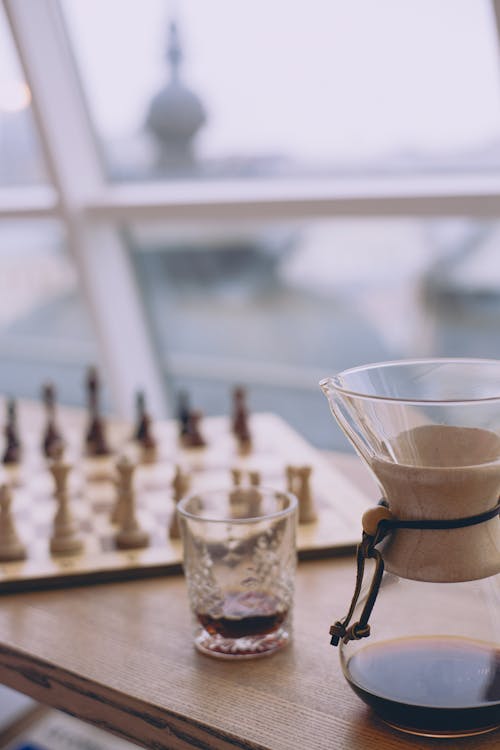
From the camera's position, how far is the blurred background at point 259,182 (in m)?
2.86

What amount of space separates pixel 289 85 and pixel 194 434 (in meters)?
1.72

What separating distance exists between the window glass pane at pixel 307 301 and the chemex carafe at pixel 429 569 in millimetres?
2578

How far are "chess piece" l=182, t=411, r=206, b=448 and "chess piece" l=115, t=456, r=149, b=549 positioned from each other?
0.46 metres

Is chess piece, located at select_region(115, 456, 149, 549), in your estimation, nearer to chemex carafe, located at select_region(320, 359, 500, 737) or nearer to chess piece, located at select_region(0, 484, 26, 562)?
chess piece, located at select_region(0, 484, 26, 562)

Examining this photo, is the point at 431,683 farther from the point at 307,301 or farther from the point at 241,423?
the point at 307,301

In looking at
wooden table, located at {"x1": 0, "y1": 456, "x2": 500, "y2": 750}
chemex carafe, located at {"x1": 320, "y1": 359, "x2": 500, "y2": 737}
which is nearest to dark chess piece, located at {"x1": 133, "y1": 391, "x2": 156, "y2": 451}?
wooden table, located at {"x1": 0, "y1": 456, "x2": 500, "y2": 750}

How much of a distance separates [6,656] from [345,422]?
0.49m

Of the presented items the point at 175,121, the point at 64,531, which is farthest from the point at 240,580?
the point at 175,121

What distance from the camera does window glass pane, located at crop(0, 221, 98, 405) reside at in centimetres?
433

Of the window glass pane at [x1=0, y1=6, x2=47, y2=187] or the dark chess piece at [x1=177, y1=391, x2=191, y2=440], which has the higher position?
the window glass pane at [x1=0, y1=6, x2=47, y2=187]

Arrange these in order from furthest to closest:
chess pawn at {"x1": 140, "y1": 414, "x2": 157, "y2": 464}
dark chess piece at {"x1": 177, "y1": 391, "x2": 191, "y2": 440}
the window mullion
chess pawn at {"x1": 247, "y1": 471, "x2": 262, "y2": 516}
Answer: the window mullion < dark chess piece at {"x1": 177, "y1": 391, "x2": 191, "y2": 440} < chess pawn at {"x1": 140, "y1": 414, "x2": 157, "y2": 464} < chess pawn at {"x1": 247, "y1": 471, "x2": 262, "y2": 516}

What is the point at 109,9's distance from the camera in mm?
3271

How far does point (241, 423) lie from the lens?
1878 mm

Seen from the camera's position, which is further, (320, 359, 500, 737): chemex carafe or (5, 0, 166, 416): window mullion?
(5, 0, 166, 416): window mullion
